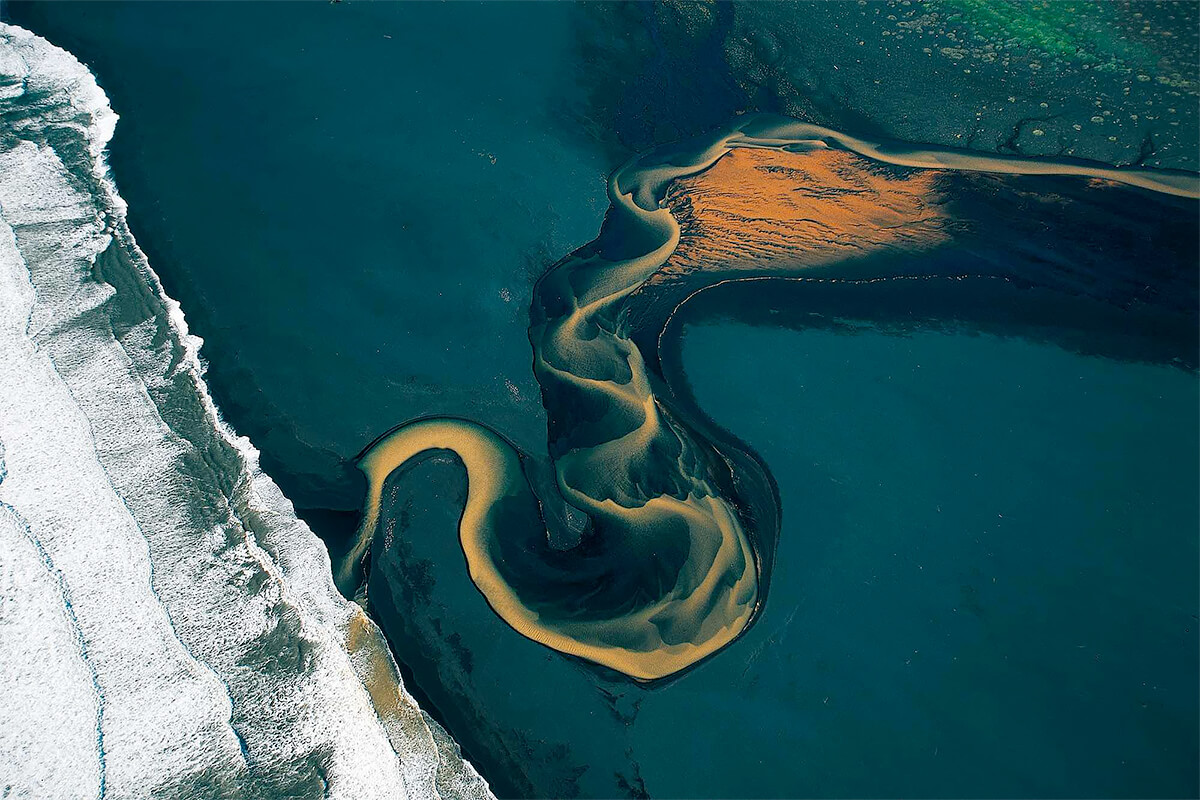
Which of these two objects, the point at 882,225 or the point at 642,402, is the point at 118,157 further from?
the point at 882,225

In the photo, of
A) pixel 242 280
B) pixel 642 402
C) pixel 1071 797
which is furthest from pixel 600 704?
pixel 242 280

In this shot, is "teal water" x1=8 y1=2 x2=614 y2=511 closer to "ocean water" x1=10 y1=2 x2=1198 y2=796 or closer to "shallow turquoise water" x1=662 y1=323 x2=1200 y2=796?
"ocean water" x1=10 y1=2 x2=1198 y2=796

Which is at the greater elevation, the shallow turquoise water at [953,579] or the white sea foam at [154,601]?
the shallow turquoise water at [953,579]

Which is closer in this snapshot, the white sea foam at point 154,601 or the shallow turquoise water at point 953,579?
the white sea foam at point 154,601

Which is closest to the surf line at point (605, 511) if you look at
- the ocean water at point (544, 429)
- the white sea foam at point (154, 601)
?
the ocean water at point (544, 429)

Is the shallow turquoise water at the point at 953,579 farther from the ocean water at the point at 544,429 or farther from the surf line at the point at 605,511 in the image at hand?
the surf line at the point at 605,511

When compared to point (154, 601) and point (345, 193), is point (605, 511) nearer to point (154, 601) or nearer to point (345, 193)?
point (154, 601)

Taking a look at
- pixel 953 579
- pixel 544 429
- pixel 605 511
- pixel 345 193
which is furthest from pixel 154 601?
pixel 953 579
